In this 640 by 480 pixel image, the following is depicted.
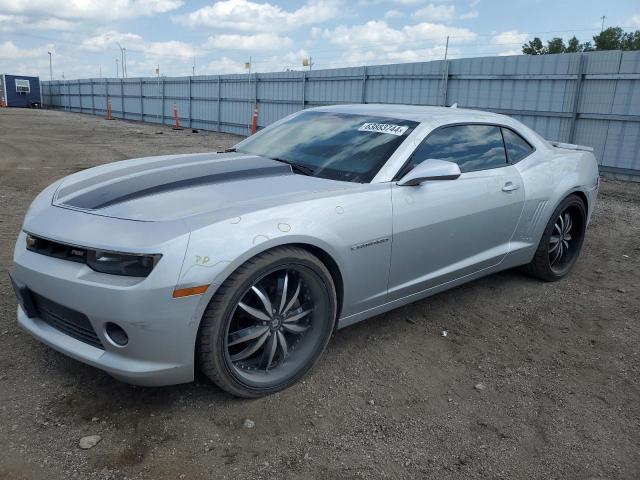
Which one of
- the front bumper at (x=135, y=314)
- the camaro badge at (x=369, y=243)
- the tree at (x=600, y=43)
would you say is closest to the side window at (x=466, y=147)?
the camaro badge at (x=369, y=243)

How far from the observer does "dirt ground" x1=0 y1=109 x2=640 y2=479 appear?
7.35 ft

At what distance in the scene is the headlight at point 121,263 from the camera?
2229 mm

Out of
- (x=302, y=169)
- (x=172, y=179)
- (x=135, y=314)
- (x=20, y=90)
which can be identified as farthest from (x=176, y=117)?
(x=20, y=90)

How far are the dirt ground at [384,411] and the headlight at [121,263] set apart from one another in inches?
28.9

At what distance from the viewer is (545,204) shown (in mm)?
4176

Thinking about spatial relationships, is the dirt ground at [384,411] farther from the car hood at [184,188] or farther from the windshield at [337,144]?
the windshield at [337,144]

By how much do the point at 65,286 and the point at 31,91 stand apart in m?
51.1

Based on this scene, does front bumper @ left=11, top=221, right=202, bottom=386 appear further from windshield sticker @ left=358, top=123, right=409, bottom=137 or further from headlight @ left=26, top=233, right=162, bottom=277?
windshield sticker @ left=358, top=123, right=409, bottom=137

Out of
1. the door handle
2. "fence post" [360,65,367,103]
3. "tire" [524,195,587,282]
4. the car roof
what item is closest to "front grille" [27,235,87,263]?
the car roof

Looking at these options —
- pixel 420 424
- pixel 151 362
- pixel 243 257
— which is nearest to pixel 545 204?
pixel 420 424

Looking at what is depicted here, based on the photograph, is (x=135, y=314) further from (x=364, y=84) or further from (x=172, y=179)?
(x=364, y=84)

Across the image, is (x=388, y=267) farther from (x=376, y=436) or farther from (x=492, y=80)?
(x=492, y=80)

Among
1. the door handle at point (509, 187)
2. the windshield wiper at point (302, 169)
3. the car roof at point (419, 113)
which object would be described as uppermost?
the car roof at point (419, 113)

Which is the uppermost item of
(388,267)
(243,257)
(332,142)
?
(332,142)
